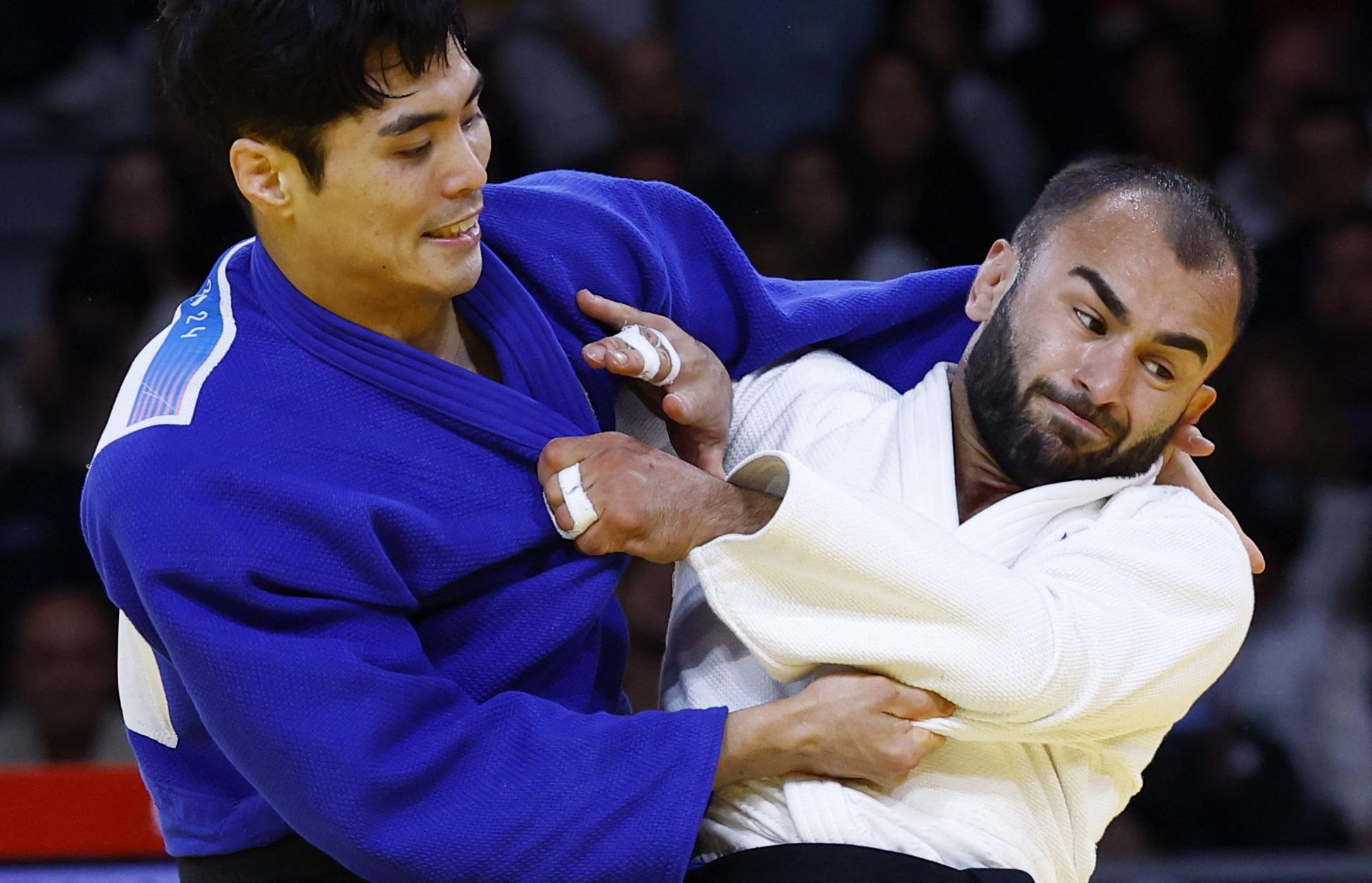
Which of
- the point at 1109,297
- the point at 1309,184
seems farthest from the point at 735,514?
the point at 1309,184

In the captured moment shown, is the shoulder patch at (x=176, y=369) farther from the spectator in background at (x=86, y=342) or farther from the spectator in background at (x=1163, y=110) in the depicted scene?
the spectator in background at (x=1163, y=110)

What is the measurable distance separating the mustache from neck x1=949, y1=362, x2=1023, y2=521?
125mm

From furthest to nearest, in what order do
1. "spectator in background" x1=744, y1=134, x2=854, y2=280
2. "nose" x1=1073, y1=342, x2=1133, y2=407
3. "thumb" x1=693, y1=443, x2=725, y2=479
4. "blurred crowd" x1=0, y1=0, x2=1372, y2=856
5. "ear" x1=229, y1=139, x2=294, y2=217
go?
"spectator in background" x1=744, y1=134, x2=854, y2=280 → "blurred crowd" x1=0, y1=0, x2=1372, y2=856 → "thumb" x1=693, y1=443, x2=725, y2=479 → "nose" x1=1073, y1=342, x2=1133, y2=407 → "ear" x1=229, y1=139, x2=294, y2=217

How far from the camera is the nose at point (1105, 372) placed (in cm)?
160

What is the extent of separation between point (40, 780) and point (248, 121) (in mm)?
1609

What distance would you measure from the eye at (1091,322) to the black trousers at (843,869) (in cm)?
55

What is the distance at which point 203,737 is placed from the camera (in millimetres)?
1553

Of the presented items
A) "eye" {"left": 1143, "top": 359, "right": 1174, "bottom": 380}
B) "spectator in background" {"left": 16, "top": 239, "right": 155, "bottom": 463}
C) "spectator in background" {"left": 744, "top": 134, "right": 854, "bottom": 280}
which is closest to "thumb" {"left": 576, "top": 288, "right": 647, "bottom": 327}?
"eye" {"left": 1143, "top": 359, "right": 1174, "bottom": 380}

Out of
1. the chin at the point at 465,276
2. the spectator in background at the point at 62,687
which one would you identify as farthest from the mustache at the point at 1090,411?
the spectator in background at the point at 62,687

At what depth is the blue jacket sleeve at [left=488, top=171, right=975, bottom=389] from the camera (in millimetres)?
1711

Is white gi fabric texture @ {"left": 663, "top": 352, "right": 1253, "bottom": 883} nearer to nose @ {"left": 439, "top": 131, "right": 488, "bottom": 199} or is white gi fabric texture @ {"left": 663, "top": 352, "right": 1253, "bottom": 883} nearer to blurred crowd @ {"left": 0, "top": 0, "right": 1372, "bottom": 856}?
nose @ {"left": 439, "top": 131, "right": 488, "bottom": 199}

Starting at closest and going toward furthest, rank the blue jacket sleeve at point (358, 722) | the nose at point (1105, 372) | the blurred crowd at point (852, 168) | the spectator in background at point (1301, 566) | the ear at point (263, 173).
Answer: the blue jacket sleeve at point (358, 722) < the ear at point (263, 173) < the nose at point (1105, 372) < the spectator in background at point (1301, 566) < the blurred crowd at point (852, 168)

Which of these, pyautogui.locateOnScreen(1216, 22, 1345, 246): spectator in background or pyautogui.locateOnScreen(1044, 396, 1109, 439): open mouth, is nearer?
pyautogui.locateOnScreen(1044, 396, 1109, 439): open mouth

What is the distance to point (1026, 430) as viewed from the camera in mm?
1657
